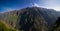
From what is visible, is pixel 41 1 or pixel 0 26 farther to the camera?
pixel 41 1

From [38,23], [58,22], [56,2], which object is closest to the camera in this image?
[56,2]

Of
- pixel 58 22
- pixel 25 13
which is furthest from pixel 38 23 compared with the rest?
pixel 58 22

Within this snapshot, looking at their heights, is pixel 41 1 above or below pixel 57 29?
above

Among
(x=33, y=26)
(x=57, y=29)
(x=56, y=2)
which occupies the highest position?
(x=56, y=2)

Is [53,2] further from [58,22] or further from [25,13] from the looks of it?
[25,13]

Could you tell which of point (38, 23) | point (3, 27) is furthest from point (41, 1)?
point (38, 23)

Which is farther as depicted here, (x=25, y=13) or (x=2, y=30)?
(x=25, y=13)

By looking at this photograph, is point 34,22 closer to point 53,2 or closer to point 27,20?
point 27,20

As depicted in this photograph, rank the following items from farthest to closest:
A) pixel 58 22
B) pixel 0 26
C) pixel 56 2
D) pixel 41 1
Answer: pixel 58 22 < pixel 41 1 < pixel 56 2 < pixel 0 26

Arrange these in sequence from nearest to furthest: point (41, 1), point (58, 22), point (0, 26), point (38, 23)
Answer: point (0, 26), point (41, 1), point (58, 22), point (38, 23)
